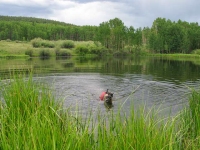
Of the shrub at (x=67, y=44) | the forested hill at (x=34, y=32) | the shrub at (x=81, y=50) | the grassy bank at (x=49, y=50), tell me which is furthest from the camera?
the forested hill at (x=34, y=32)

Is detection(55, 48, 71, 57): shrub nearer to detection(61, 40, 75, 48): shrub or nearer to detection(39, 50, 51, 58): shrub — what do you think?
detection(39, 50, 51, 58): shrub

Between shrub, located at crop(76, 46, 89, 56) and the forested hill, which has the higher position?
the forested hill

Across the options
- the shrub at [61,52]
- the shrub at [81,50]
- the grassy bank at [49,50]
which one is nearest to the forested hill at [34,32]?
the grassy bank at [49,50]

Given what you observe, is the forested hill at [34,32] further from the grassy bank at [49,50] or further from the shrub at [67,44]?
the shrub at [67,44]

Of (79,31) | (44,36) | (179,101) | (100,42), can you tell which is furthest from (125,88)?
(79,31)

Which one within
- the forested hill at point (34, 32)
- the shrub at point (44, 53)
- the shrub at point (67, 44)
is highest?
the forested hill at point (34, 32)

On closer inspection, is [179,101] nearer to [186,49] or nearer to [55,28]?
[186,49]

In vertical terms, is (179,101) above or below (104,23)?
below

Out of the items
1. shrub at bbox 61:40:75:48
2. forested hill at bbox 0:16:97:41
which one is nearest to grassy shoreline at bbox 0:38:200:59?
shrub at bbox 61:40:75:48

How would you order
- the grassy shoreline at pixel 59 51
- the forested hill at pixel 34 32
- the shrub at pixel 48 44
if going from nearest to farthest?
1. the grassy shoreline at pixel 59 51
2. the shrub at pixel 48 44
3. the forested hill at pixel 34 32

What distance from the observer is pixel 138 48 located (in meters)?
114

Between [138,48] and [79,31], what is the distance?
75364mm

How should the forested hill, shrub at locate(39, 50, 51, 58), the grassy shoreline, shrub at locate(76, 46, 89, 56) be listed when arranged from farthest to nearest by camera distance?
the forested hill
shrub at locate(76, 46, 89, 56)
shrub at locate(39, 50, 51, 58)
the grassy shoreline

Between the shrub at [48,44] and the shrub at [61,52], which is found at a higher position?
the shrub at [48,44]
